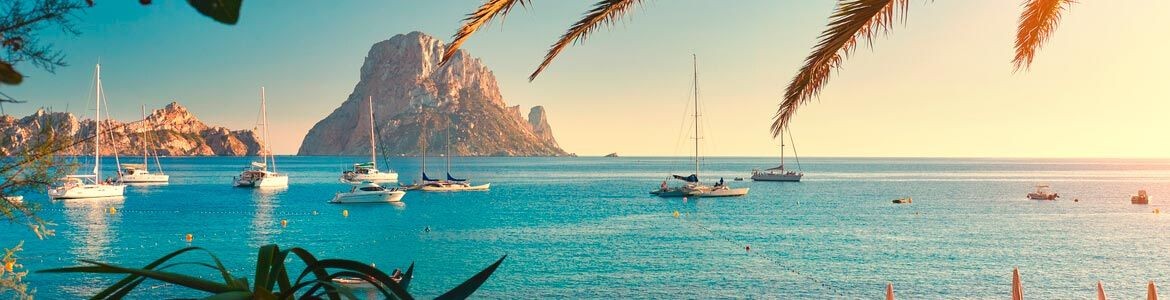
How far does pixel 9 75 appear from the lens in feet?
3.42

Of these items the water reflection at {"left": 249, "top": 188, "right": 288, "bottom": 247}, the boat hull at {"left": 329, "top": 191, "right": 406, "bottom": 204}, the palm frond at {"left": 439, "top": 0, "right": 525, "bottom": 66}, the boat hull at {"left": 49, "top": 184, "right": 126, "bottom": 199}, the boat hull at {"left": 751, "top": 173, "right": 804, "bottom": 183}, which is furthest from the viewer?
the boat hull at {"left": 751, "top": 173, "right": 804, "bottom": 183}

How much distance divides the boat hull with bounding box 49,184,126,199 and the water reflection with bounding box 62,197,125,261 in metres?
0.44

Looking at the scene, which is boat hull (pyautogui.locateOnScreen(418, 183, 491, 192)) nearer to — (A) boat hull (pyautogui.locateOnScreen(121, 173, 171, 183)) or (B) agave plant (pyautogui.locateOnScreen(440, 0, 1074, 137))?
(A) boat hull (pyautogui.locateOnScreen(121, 173, 171, 183))

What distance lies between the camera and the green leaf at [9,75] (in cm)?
103

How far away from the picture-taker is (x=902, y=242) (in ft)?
130

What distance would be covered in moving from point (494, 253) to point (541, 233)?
695 centimetres

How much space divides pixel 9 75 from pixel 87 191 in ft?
236

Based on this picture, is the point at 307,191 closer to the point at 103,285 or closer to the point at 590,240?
the point at 590,240

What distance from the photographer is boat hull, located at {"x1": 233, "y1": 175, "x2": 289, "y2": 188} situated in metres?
83.1

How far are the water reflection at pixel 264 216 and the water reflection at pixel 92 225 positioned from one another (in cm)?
620

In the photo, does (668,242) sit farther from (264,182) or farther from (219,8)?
(264,182)

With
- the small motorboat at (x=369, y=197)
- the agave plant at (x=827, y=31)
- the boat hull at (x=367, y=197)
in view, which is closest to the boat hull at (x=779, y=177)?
the small motorboat at (x=369, y=197)

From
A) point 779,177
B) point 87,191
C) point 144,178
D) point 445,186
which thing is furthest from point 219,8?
point 779,177

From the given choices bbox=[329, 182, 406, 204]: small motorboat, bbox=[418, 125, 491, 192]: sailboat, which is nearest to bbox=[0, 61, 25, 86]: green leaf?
bbox=[329, 182, 406, 204]: small motorboat
